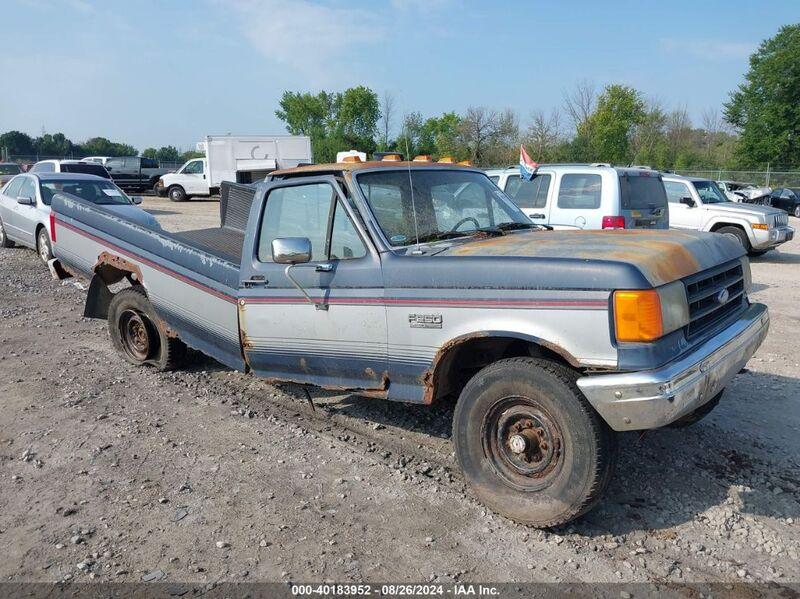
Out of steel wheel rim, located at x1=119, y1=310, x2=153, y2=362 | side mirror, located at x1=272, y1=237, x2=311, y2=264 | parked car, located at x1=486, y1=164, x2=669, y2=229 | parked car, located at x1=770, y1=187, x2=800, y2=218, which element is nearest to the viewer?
side mirror, located at x1=272, y1=237, x2=311, y2=264

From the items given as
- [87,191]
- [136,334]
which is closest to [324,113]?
[87,191]

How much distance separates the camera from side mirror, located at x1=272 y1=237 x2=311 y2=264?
4.25 metres

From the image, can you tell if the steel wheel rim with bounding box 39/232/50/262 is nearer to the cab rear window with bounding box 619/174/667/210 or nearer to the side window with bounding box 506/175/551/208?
the side window with bounding box 506/175/551/208

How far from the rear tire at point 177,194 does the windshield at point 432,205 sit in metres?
26.0

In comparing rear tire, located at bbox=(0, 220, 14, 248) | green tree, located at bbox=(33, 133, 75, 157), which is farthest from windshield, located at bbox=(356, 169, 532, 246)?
green tree, located at bbox=(33, 133, 75, 157)

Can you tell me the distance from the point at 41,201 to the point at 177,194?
16.7m

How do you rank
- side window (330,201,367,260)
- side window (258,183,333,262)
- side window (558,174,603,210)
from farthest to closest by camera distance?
side window (558,174,603,210) < side window (258,183,333,262) < side window (330,201,367,260)

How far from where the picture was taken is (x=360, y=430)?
5137 millimetres

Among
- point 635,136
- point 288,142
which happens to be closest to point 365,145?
point 288,142

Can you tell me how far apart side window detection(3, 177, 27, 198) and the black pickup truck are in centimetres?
1719

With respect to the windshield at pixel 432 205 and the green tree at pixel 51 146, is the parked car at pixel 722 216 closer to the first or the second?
the windshield at pixel 432 205

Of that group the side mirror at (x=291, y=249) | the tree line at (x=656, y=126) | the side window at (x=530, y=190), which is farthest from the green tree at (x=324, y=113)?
the side mirror at (x=291, y=249)

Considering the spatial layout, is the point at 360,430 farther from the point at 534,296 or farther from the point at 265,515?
the point at 534,296

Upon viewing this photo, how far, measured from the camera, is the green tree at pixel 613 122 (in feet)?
135
